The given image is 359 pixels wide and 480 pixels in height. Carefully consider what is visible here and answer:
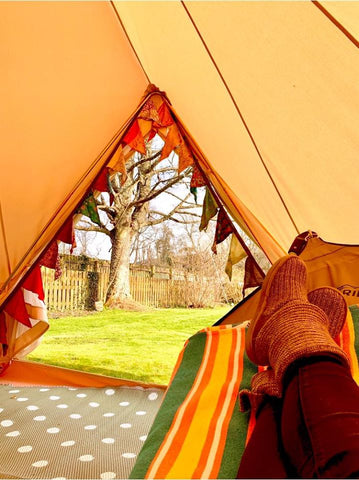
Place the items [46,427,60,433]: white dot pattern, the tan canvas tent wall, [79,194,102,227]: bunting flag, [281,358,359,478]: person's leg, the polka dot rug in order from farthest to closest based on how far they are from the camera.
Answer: [79,194,102,227]: bunting flag, [46,427,60,433]: white dot pattern, the tan canvas tent wall, the polka dot rug, [281,358,359,478]: person's leg

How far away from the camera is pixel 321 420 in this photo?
634mm

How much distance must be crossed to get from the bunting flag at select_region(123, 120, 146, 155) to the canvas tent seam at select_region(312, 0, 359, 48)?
125 centimetres

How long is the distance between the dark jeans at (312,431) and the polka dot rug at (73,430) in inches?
32.6

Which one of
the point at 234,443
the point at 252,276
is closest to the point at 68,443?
the point at 234,443

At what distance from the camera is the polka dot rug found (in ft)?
4.50

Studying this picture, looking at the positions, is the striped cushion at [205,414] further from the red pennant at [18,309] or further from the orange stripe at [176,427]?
the red pennant at [18,309]

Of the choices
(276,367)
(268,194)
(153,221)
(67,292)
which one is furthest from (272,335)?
(153,221)

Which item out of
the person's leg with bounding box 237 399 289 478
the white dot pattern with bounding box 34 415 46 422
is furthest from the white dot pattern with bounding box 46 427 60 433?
the person's leg with bounding box 237 399 289 478

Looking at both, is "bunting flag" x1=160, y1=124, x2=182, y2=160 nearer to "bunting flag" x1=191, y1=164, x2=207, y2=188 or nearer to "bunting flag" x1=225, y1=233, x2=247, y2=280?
"bunting flag" x1=191, y1=164, x2=207, y2=188

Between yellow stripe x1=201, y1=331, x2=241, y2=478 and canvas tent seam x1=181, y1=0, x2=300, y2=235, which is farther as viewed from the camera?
canvas tent seam x1=181, y1=0, x2=300, y2=235

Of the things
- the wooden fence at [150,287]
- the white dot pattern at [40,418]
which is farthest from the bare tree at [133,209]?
the white dot pattern at [40,418]

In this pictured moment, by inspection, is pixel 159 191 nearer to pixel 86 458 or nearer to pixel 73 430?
pixel 73 430

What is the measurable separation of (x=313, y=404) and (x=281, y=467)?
0.36ft

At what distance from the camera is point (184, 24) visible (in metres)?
1.73
